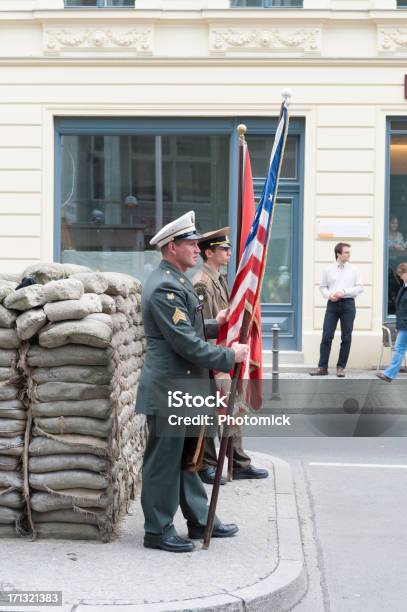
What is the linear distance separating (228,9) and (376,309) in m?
5.24

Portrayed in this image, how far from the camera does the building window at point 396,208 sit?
16.3 metres

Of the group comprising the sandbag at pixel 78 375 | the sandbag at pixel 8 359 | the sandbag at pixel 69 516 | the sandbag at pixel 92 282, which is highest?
the sandbag at pixel 92 282

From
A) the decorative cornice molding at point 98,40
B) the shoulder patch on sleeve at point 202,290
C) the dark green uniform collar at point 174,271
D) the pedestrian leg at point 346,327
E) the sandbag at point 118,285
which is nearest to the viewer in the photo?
the dark green uniform collar at point 174,271

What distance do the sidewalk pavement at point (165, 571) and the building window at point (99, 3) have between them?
11.5 m

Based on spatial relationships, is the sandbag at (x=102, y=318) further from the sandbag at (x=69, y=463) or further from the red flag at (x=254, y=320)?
the red flag at (x=254, y=320)

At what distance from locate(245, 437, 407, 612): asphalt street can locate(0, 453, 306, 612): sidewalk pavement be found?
7.3 inches

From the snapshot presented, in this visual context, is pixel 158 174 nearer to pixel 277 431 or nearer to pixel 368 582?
pixel 277 431

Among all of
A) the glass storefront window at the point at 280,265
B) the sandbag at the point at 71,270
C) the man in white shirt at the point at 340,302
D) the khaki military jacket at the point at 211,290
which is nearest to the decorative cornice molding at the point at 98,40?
the glass storefront window at the point at 280,265

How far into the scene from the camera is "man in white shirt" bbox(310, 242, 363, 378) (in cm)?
1521

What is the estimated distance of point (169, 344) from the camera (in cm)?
579

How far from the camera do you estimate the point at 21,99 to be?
16.3 meters

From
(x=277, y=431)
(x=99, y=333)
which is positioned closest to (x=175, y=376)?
(x=99, y=333)

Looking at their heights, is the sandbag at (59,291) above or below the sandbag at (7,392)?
above

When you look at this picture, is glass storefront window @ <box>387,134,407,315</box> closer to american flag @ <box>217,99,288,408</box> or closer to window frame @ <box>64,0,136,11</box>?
window frame @ <box>64,0,136,11</box>
